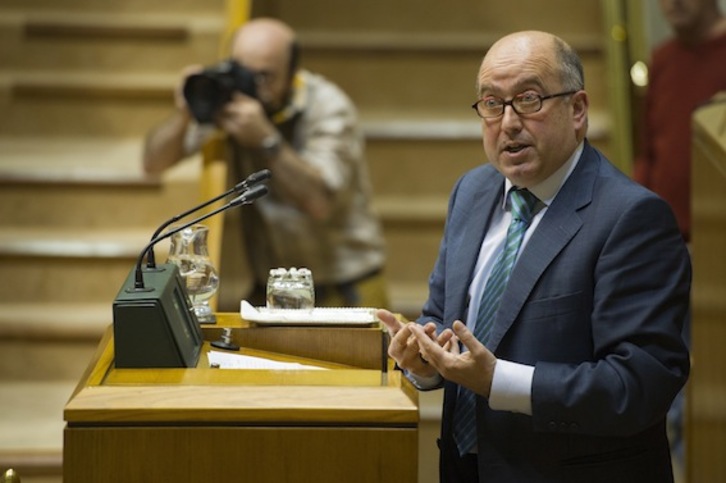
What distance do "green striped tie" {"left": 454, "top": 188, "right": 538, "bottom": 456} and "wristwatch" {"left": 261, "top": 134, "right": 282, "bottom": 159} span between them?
7.22 feet

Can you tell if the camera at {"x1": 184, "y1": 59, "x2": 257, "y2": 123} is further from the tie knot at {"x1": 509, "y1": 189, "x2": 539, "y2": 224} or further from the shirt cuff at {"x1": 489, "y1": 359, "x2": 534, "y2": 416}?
the shirt cuff at {"x1": 489, "y1": 359, "x2": 534, "y2": 416}

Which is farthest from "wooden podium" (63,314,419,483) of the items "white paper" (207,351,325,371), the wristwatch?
the wristwatch

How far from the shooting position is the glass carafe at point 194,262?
9.08 ft

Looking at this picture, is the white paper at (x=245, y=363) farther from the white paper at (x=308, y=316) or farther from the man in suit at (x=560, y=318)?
the man in suit at (x=560, y=318)

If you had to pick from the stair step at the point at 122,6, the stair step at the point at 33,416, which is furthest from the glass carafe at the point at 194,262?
the stair step at the point at 122,6

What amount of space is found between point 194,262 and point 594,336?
31.1 inches

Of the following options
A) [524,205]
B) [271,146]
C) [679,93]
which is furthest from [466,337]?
[679,93]

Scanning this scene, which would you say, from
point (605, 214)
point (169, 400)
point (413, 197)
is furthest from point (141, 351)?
point (413, 197)

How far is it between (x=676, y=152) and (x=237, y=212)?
1520 millimetres

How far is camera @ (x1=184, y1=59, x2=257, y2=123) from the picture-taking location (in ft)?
15.5

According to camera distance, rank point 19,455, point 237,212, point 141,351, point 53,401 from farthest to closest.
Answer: point 237,212, point 53,401, point 19,455, point 141,351

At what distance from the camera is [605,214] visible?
8.06 ft

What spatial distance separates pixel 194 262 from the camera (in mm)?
2783

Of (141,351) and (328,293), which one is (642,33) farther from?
(141,351)
